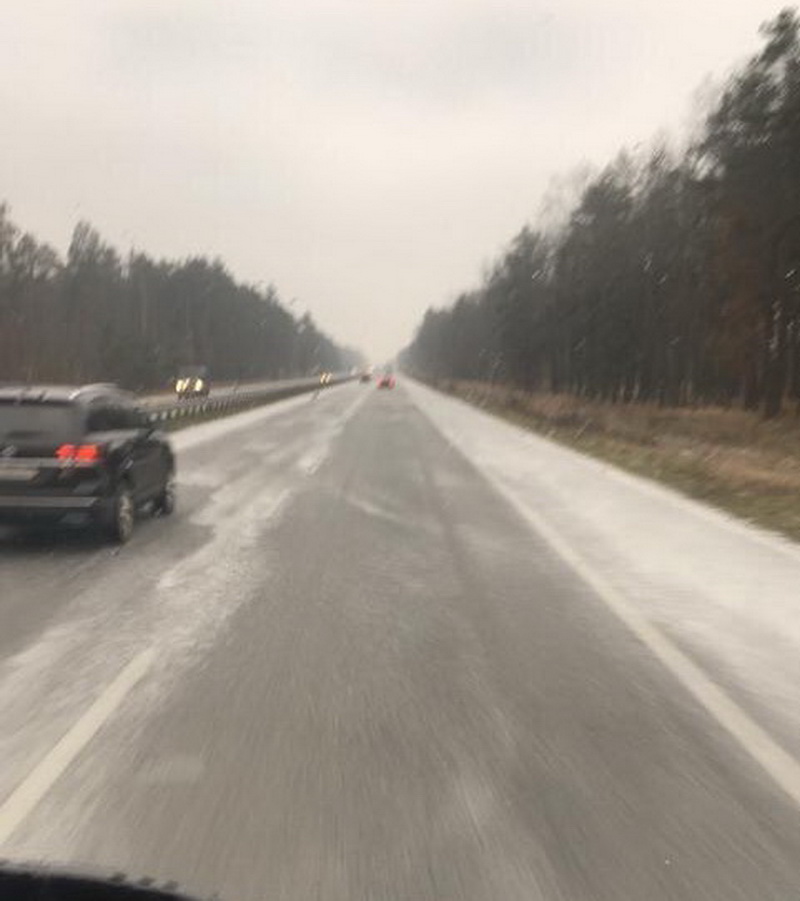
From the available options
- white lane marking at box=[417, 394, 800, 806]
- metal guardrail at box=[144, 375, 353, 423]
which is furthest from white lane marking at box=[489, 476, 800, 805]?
metal guardrail at box=[144, 375, 353, 423]

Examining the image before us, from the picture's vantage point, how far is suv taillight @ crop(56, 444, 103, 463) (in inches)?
419

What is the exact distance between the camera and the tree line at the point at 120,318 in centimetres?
7462

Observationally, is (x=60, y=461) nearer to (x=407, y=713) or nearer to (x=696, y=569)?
(x=407, y=713)

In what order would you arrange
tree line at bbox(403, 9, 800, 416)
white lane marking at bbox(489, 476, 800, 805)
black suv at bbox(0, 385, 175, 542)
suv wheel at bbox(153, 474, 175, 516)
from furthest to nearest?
tree line at bbox(403, 9, 800, 416) < suv wheel at bbox(153, 474, 175, 516) < black suv at bbox(0, 385, 175, 542) < white lane marking at bbox(489, 476, 800, 805)

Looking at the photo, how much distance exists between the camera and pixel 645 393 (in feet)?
233

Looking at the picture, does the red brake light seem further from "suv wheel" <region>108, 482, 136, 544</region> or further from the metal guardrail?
the metal guardrail

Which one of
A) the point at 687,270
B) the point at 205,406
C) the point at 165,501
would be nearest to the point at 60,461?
the point at 165,501

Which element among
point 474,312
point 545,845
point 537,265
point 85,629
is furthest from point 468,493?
point 474,312

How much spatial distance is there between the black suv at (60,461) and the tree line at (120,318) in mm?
53389

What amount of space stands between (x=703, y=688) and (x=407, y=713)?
180 centimetres

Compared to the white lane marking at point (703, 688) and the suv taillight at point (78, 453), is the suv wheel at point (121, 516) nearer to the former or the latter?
the suv taillight at point (78, 453)

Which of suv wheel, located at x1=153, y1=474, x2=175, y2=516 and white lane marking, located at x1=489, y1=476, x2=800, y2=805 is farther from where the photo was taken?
suv wheel, located at x1=153, y1=474, x2=175, y2=516

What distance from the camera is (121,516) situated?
440 inches

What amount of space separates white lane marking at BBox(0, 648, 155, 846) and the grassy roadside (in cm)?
852
